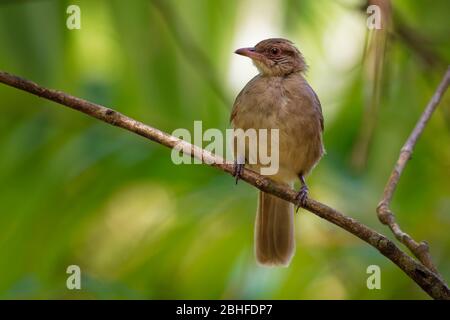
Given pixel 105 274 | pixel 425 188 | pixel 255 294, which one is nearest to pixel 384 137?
pixel 425 188

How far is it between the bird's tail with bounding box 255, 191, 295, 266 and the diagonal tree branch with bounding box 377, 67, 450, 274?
1404mm

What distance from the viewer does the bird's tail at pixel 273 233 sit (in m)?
5.33

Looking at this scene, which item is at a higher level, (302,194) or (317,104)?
(317,104)

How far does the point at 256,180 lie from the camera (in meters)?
3.84

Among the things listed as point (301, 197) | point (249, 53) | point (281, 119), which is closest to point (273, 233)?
point (281, 119)

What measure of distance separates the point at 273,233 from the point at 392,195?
5.91 feet

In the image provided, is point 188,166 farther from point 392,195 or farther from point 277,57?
point 392,195

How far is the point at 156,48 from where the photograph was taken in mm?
5449

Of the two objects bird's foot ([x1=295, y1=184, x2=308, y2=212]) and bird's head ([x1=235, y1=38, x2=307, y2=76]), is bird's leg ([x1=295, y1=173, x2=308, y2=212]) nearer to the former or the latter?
bird's foot ([x1=295, y1=184, x2=308, y2=212])

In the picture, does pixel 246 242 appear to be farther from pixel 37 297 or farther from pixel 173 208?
pixel 37 297

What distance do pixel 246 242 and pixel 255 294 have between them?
357 millimetres

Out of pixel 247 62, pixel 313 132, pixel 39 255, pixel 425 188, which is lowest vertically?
pixel 39 255

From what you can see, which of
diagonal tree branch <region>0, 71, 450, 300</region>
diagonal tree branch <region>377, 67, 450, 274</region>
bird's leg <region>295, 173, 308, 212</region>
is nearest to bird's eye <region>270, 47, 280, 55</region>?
bird's leg <region>295, 173, 308, 212</region>

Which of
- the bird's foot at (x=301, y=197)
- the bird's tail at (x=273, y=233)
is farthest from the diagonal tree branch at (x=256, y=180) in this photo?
the bird's tail at (x=273, y=233)
